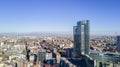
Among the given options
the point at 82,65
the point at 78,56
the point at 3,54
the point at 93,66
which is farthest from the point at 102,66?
the point at 3,54

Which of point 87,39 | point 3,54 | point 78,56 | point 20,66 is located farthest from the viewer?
point 3,54

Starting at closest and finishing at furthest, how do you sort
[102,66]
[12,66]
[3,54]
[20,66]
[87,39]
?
1. [102,66]
2. [20,66]
3. [12,66]
4. [87,39]
5. [3,54]

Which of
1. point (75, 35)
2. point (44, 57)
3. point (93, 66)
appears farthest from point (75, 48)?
point (93, 66)

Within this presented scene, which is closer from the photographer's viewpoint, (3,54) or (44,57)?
(44,57)

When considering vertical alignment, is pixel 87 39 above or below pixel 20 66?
above

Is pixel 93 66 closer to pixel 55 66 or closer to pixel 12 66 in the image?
pixel 55 66

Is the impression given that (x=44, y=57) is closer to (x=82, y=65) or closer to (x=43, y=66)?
(x=43, y=66)
